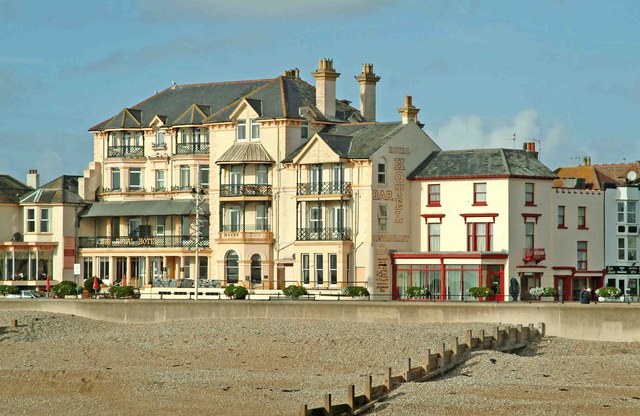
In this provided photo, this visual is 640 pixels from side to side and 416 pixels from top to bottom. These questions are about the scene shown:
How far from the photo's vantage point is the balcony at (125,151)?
91750 millimetres

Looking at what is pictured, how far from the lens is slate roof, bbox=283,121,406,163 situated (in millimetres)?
81312

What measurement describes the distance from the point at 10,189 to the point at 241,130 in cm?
1700

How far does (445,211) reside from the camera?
80.9 meters

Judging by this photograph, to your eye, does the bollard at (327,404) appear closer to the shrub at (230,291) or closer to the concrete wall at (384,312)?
the concrete wall at (384,312)

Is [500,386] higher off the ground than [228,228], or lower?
lower

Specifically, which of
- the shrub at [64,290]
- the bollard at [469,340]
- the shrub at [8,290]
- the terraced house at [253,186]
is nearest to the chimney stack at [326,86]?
the terraced house at [253,186]

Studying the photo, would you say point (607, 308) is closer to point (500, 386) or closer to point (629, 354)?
point (629, 354)

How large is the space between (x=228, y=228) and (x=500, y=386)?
4066cm

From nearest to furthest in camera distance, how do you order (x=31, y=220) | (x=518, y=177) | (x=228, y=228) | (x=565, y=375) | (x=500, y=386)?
1. (x=500, y=386)
2. (x=565, y=375)
3. (x=518, y=177)
4. (x=228, y=228)
5. (x=31, y=220)

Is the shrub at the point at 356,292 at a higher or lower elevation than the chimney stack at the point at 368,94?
lower

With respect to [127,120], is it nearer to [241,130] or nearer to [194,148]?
[194,148]

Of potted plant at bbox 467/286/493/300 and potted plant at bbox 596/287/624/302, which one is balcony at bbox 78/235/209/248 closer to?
potted plant at bbox 467/286/493/300

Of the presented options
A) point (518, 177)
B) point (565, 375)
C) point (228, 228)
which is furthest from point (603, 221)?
point (565, 375)

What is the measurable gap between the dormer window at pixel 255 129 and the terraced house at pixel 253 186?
57 mm
